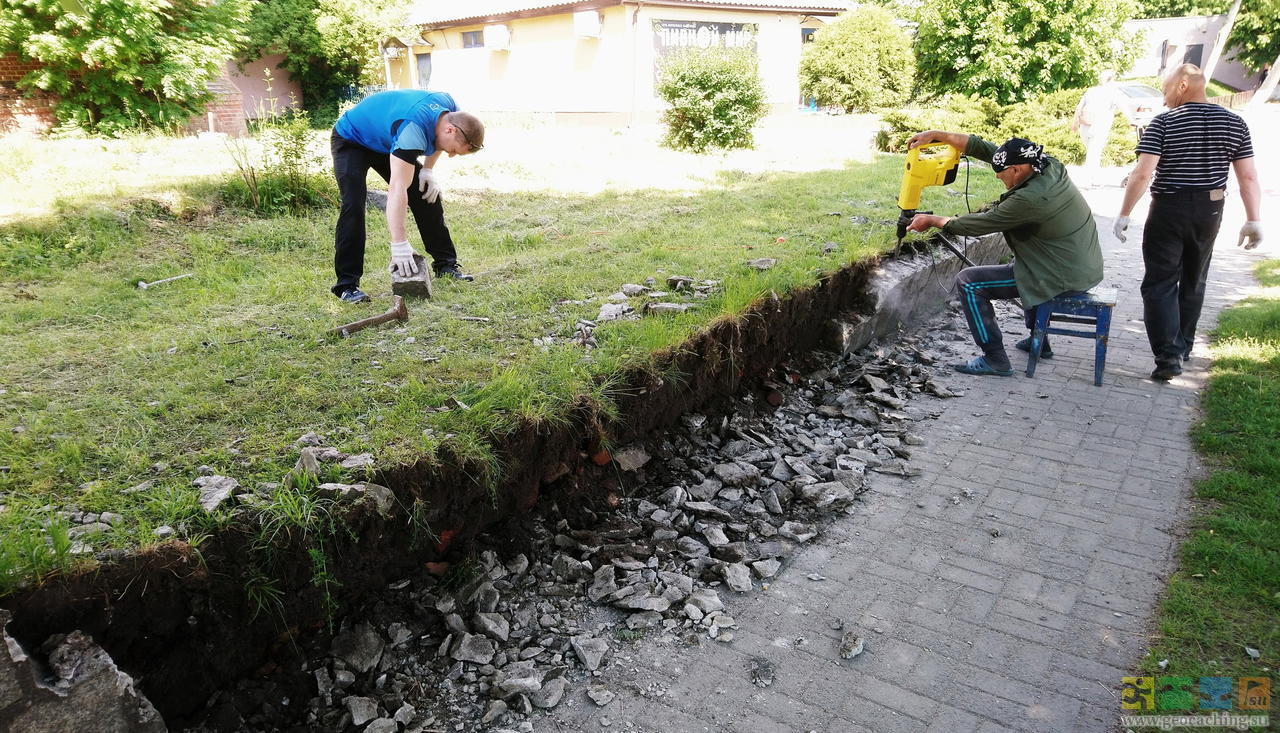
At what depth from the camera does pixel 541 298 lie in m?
4.68

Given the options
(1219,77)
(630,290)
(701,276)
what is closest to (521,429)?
(630,290)

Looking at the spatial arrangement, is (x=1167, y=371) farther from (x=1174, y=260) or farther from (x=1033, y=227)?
(x=1033, y=227)

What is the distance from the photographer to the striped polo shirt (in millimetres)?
4691

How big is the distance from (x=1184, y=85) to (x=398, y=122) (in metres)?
4.97

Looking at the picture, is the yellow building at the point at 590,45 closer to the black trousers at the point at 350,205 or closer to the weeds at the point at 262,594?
the black trousers at the point at 350,205

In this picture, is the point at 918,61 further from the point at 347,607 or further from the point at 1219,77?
the point at 1219,77

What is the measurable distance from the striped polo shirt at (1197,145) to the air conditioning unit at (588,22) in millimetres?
15752

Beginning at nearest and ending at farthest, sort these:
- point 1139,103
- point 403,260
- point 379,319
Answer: point 379,319, point 403,260, point 1139,103

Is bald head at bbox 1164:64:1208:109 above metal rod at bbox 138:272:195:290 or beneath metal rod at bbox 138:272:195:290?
above

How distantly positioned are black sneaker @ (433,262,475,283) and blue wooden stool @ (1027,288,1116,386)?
3.98 metres

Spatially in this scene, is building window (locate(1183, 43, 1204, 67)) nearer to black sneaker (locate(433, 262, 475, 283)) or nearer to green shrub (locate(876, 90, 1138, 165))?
green shrub (locate(876, 90, 1138, 165))

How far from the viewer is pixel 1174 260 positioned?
493 centimetres

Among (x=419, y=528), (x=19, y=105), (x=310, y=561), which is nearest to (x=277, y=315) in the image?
(x=419, y=528)

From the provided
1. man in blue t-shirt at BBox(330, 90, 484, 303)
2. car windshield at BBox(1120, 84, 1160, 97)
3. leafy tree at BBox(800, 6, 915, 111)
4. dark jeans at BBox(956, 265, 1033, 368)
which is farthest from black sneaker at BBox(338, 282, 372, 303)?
car windshield at BBox(1120, 84, 1160, 97)
